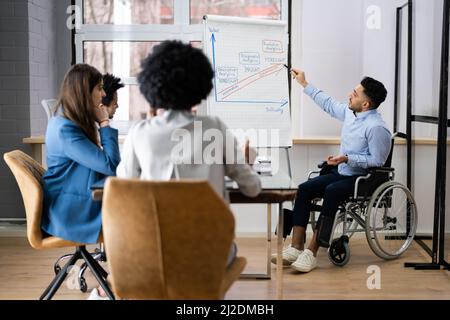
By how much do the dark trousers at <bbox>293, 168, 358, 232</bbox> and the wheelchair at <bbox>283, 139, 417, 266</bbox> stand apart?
54 millimetres

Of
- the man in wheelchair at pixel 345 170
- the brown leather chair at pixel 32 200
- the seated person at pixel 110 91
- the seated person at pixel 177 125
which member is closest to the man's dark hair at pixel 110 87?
the seated person at pixel 110 91

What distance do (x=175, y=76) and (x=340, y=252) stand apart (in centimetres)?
226

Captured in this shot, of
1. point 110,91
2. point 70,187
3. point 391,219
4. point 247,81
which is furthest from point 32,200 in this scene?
point 391,219

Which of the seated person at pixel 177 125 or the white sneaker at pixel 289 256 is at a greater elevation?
the seated person at pixel 177 125

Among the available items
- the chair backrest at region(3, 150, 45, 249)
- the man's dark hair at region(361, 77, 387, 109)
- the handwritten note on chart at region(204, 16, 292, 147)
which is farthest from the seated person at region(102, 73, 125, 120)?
the man's dark hair at region(361, 77, 387, 109)

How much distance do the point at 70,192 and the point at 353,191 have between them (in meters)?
1.82

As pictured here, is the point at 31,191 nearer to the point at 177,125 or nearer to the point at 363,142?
the point at 177,125

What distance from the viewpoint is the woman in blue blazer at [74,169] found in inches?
118

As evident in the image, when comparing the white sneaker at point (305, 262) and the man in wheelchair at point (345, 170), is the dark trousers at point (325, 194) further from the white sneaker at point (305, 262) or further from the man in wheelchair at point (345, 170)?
the white sneaker at point (305, 262)

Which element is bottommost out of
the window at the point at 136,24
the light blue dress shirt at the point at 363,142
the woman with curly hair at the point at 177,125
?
the light blue dress shirt at the point at 363,142

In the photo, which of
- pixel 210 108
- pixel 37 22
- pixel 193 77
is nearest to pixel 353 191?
pixel 210 108

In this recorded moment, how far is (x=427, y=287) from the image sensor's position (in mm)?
3732

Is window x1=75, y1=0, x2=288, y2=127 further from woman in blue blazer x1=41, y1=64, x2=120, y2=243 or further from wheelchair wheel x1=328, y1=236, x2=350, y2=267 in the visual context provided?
woman in blue blazer x1=41, y1=64, x2=120, y2=243

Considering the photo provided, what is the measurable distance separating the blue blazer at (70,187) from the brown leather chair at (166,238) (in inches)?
31.2
